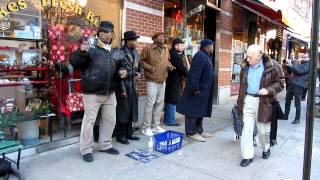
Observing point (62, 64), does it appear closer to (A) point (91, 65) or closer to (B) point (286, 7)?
(A) point (91, 65)

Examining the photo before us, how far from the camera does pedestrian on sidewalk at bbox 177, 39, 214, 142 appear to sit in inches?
232

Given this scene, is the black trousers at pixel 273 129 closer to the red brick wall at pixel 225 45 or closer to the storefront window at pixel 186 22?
the storefront window at pixel 186 22

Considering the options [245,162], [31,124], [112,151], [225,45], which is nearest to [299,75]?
[225,45]

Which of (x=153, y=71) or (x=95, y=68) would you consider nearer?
(x=95, y=68)

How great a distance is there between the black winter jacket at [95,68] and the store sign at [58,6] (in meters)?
1.16

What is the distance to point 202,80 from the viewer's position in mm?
5996

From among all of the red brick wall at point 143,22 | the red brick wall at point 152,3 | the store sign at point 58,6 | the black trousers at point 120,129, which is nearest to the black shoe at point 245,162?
the black trousers at point 120,129

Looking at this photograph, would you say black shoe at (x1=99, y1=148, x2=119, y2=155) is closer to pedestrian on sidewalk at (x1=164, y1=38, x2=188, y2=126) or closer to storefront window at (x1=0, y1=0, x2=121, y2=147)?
storefront window at (x1=0, y1=0, x2=121, y2=147)

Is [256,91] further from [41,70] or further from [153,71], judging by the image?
[41,70]

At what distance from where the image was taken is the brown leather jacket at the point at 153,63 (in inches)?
250

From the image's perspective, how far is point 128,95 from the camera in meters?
5.71

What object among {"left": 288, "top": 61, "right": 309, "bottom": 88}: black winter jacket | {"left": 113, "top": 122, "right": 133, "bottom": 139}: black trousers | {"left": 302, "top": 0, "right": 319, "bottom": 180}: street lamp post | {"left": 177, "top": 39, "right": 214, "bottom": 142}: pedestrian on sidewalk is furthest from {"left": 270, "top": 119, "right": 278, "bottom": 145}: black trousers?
{"left": 288, "top": 61, "right": 309, "bottom": 88}: black winter jacket

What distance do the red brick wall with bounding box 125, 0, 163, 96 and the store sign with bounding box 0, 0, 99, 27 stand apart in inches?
29.0

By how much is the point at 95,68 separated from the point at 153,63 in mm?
1860
